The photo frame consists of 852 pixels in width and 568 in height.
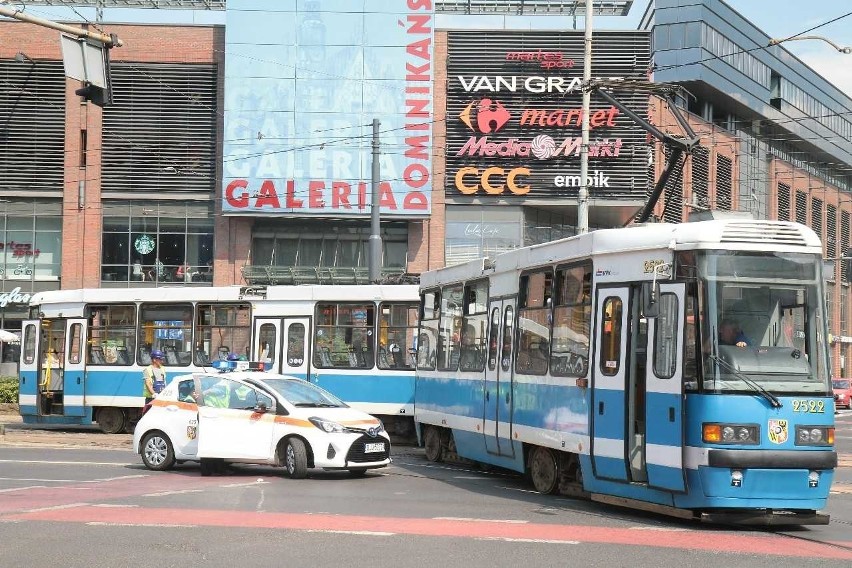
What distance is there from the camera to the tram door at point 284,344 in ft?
84.7

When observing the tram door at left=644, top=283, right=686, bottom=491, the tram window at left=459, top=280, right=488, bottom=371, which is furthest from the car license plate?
the tram door at left=644, top=283, right=686, bottom=491

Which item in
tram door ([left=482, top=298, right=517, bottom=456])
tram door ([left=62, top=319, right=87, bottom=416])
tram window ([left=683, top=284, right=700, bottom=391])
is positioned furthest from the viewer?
tram door ([left=62, top=319, right=87, bottom=416])

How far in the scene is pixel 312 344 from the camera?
25.8m

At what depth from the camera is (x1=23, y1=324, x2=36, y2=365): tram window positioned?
94.2ft

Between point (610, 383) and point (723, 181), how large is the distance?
49.3 m

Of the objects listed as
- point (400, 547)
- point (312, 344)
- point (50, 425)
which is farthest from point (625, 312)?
point (50, 425)

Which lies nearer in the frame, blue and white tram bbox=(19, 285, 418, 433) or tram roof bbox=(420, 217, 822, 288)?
tram roof bbox=(420, 217, 822, 288)

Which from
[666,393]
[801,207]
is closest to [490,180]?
[801,207]

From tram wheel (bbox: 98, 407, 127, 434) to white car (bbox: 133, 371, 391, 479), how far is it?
9.69 meters

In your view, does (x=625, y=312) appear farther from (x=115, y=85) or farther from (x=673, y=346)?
(x=115, y=85)

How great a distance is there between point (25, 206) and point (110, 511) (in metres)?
38.4

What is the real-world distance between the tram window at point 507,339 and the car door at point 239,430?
3510 mm

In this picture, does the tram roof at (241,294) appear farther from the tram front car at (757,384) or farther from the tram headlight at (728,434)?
the tram headlight at (728,434)

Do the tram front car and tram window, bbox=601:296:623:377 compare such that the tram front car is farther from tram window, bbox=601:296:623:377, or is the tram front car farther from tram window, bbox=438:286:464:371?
tram window, bbox=438:286:464:371
